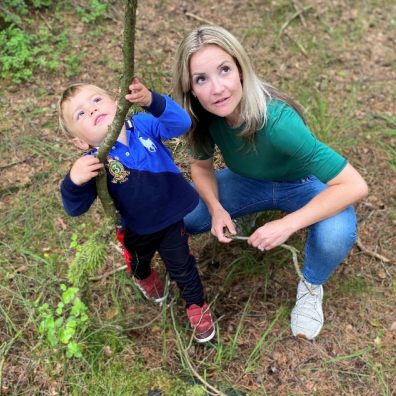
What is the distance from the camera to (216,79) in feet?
6.12

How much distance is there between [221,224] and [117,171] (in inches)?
24.1

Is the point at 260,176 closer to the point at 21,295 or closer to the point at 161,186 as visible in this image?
the point at 161,186

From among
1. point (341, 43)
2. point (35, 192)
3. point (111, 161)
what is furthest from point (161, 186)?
point (341, 43)

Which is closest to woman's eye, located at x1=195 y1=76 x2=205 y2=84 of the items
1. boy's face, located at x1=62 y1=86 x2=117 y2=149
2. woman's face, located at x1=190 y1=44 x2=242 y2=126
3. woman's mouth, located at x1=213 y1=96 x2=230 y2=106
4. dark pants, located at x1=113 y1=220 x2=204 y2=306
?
woman's face, located at x1=190 y1=44 x2=242 y2=126

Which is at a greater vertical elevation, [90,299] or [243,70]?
[243,70]

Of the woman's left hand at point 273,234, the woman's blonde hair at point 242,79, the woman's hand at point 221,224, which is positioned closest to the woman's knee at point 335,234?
the woman's left hand at point 273,234

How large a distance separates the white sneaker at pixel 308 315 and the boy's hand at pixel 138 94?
1256mm

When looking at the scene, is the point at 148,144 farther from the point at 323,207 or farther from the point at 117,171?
the point at 323,207

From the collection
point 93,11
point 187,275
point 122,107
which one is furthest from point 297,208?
point 93,11

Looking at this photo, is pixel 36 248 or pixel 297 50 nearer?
pixel 36 248

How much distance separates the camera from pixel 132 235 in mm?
2111

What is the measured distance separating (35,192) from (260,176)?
1505mm

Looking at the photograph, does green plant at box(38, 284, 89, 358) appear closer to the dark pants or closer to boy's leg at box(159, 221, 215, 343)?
the dark pants

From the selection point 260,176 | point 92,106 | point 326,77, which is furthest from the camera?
point 326,77
